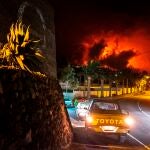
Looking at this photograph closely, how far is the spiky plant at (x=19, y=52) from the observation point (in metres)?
11.0

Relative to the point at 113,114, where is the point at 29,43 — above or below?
above

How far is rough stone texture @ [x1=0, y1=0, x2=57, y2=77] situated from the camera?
1430cm

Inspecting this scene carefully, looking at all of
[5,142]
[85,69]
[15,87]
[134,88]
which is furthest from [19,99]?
[134,88]

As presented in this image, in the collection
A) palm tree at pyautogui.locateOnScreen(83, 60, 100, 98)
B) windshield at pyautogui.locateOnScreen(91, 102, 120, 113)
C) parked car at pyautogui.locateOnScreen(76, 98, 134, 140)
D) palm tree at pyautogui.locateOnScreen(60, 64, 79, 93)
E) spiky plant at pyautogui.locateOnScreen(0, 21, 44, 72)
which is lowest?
parked car at pyautogui.locateOnScreen(76, 98, 134, 140)

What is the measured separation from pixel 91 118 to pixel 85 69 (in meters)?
74.7

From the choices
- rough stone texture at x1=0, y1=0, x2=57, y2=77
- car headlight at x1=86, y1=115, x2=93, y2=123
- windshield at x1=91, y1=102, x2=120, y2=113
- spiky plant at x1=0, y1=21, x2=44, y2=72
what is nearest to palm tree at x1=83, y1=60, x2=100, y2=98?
windshield at x1=91, y1=102, x2=120, y2=113

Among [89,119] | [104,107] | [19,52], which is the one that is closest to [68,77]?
[104,107]

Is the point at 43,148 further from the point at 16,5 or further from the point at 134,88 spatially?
the point at 134,88

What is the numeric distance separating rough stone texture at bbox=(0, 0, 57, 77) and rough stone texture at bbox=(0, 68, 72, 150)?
266cm

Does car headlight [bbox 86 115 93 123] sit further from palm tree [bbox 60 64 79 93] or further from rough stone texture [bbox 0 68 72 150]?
palm tree [bbox 60 64 79 93]

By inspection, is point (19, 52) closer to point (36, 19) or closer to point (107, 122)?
point (36, 19)

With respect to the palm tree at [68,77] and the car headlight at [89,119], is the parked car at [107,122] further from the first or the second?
the palm tree at [68,77]

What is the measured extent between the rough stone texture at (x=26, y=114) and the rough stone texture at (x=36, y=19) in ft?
8.72

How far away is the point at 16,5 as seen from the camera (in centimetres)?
1545
